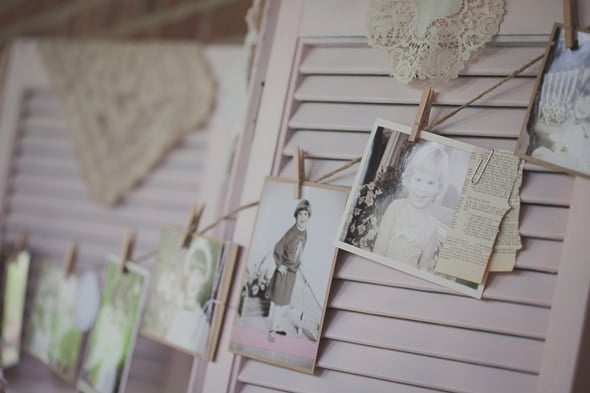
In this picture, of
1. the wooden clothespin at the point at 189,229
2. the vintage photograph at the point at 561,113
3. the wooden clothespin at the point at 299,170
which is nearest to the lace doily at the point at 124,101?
the wooden clothespin at the point at 189,229

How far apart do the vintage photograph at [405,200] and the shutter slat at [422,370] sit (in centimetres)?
9

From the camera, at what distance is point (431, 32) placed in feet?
2.75

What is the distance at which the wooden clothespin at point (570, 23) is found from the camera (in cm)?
76

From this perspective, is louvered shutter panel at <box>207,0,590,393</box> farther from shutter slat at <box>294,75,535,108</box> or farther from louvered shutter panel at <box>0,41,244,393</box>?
louvered shutter panel at <box>0,41,244,393</box>

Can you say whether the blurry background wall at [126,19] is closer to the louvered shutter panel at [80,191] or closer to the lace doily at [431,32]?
the louvered shutter panel at [80,191]

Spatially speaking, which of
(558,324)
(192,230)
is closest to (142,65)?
(192,230)

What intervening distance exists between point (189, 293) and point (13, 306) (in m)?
0.67

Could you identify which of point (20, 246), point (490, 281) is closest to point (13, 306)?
point (20, 246)

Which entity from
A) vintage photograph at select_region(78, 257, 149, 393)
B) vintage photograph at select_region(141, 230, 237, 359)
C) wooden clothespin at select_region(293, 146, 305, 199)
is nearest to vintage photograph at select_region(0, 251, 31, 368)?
vintage photograph at select_region(78, 257, 149, 393)

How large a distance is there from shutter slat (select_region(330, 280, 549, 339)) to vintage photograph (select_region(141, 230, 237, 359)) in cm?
17

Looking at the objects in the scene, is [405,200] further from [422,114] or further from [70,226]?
[70,226]

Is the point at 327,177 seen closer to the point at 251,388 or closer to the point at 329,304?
the point at 329,304

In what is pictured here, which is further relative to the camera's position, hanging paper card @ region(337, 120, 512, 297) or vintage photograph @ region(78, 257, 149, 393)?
vintage photograph @ region(78, 257, 149, 393)

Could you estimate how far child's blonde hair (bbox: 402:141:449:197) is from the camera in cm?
81
